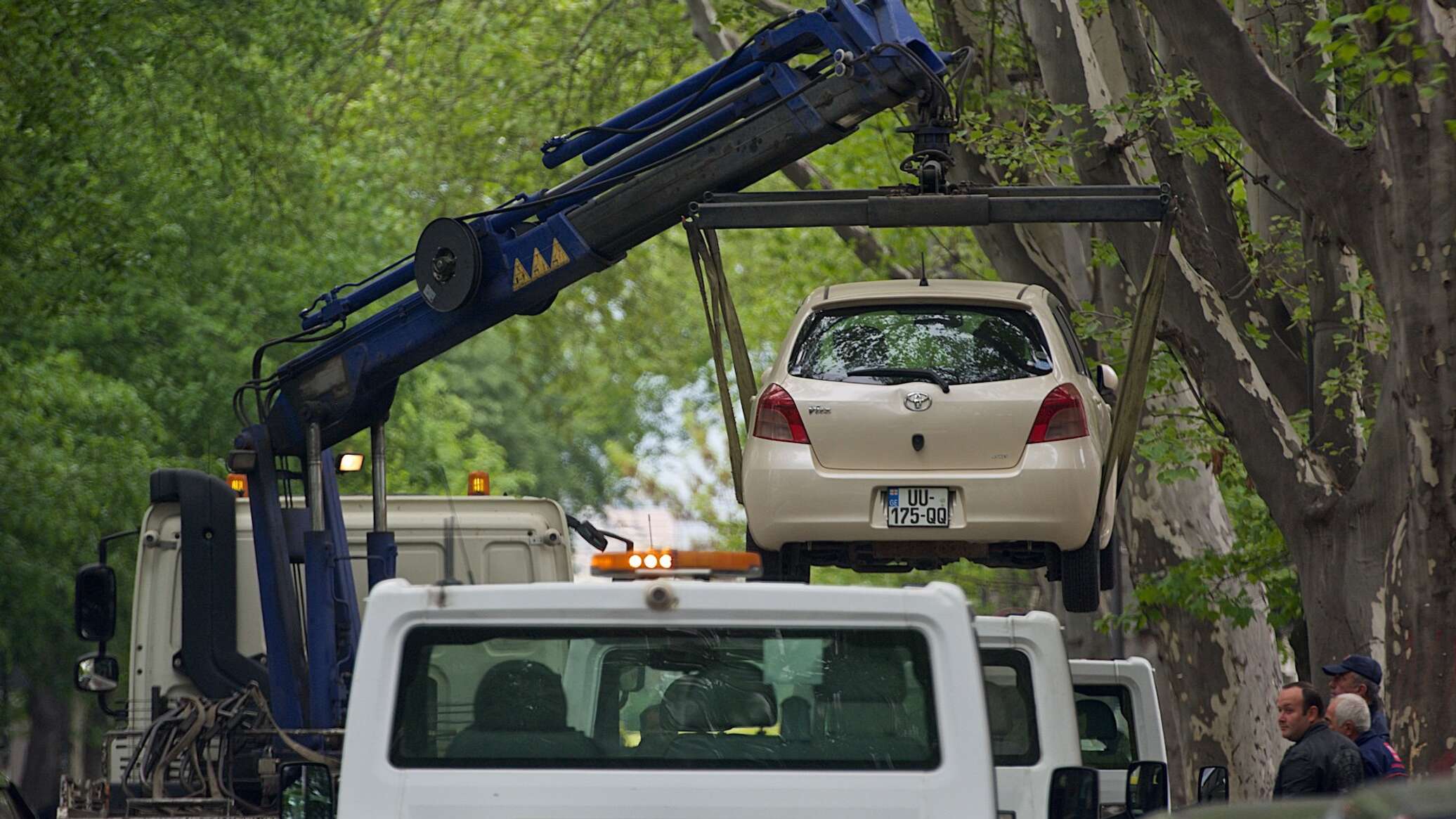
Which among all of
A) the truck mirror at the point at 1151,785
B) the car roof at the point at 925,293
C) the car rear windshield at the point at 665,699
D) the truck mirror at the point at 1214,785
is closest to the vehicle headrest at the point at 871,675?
the car rear windshield at the point at 665,699

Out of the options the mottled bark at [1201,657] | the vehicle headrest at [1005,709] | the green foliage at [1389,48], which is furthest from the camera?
the mottled bark at [1201,657]

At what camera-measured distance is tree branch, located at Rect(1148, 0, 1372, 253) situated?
30.9 ft

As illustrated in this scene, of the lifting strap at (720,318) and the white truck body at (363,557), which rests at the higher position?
the lifting strap at (720,318)

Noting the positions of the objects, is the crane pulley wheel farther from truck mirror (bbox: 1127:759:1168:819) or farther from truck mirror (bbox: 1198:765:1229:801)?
truck mirror (bbox: 1127:759:1168:819)

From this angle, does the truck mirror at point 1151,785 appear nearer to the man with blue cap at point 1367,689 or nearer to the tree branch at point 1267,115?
the man with blue cap at point 1367,689

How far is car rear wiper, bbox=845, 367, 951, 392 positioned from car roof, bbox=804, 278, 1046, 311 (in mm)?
361

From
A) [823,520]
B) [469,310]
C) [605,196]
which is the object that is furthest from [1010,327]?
[469,310]

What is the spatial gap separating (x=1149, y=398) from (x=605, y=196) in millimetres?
6969

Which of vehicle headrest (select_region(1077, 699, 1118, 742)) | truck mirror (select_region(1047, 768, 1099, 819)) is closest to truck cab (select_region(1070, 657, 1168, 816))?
vehicle headrest (select_region(1077, 699, 1118, 742))

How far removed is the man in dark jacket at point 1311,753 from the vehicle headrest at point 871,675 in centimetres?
359

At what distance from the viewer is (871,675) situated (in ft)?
17.7

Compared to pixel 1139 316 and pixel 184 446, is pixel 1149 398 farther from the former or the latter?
pixel 184 446

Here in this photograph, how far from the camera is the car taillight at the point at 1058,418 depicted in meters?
9.16

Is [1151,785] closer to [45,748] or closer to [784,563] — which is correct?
[784,563]
